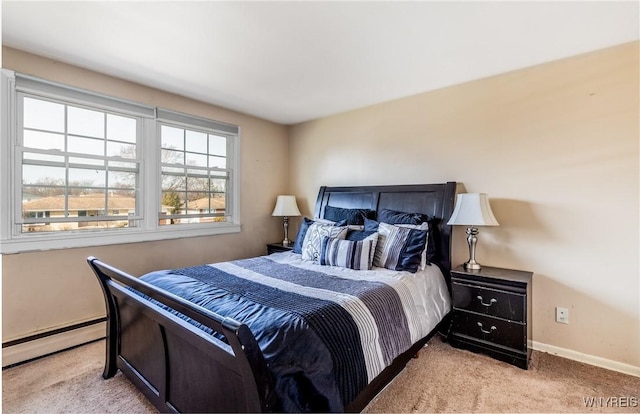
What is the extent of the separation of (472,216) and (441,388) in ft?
4.34

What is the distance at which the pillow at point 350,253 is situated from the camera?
8.28 feet

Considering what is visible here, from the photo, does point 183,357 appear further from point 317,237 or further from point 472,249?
point 472,249

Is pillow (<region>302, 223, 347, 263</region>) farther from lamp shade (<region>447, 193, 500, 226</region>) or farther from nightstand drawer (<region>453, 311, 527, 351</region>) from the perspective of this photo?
nightstand drawer (<region>453, 311, 527, 351</region>)

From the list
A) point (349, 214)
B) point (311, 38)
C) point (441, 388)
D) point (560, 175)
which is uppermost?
point (311, 38)

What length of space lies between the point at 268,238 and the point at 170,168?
1.59 meters

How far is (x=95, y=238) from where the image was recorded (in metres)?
2.70

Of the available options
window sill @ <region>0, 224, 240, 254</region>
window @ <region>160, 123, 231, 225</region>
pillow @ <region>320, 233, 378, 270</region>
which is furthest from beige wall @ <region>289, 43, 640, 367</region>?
window sill @ <region>0, 224, 240, 254</region>

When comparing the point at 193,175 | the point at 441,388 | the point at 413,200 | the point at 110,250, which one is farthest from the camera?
the point at 193,175

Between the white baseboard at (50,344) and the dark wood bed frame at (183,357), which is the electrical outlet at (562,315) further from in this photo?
the white baseboard at (50,344)

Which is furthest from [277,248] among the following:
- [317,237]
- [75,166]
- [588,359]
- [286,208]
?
[588,359]

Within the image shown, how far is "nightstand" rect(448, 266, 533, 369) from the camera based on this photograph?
225 cm

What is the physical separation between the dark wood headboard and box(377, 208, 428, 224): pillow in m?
0.10

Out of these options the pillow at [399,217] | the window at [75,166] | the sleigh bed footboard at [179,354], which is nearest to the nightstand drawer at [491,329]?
the pillow at [399,217]

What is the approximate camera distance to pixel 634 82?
2.18 metres
